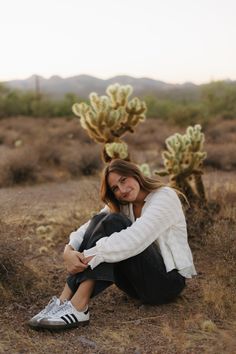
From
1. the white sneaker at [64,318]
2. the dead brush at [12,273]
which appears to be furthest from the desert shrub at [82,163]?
the white sneaker at [64,318]

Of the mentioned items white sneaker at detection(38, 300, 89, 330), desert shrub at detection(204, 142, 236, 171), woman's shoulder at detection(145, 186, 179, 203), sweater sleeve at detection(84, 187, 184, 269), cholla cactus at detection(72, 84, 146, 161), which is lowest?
desert shrub at detection(204, 142, 236, 171)

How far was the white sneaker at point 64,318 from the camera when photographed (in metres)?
3.99

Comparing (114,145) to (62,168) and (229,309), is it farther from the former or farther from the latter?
(62,168)

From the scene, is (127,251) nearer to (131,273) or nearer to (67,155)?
(131,273)

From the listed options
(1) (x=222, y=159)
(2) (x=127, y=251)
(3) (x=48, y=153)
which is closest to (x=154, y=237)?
(2) (x=127, y=251)

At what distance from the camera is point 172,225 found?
4250 millimetres

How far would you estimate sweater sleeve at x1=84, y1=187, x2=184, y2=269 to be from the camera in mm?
3941

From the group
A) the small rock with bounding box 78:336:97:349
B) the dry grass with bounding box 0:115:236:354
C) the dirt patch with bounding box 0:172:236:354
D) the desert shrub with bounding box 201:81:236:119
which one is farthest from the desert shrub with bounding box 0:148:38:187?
the desert shrub with bounding box 201:81:236:119

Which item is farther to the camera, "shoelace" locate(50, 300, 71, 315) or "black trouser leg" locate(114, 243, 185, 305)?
"black trouser leg" locate(114, 243, 185, 305)

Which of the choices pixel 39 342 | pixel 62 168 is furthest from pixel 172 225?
pixel 62 168

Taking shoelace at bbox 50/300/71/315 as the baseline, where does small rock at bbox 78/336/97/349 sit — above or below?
below

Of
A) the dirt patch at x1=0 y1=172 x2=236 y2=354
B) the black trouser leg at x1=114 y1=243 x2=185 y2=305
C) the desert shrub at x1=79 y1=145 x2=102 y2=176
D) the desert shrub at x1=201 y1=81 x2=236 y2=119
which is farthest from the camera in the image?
the desert shrub at x1=201 y1=81 x2=236 y2=119

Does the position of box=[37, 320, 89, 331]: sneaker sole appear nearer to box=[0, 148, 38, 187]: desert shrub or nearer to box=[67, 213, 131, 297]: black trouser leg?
box=[67, 213, 131, 297]: black trouser leg

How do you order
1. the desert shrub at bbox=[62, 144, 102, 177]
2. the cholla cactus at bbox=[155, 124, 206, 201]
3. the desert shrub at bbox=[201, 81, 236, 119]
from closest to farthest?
the cholla cactus at bbox=[155, 124, 206, 201], the desert shrub at bbox=[62, 144, 102, 177], the desert shrub at bbox=[201, 81, 236, 119]
